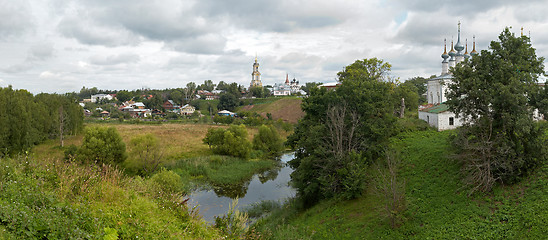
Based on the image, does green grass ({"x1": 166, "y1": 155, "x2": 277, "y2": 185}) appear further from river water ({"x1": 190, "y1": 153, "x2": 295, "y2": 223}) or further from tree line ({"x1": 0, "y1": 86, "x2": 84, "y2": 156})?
tree line ({"x1": 0, "y1": 86, "x2": 84, "y2": 156})

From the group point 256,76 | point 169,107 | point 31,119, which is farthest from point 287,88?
point 31,119

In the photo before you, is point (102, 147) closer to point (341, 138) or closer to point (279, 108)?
point (341, 138)

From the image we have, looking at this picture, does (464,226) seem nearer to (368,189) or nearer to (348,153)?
(368,189)

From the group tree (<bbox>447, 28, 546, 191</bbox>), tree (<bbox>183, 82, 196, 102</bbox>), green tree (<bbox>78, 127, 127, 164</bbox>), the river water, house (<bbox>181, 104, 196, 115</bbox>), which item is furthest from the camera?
tree (<bbox>183, 82, 196, 102</bbox>)

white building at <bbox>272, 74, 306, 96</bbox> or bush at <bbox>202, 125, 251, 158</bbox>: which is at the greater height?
white building at <bbox>272, 74, 306, 96</bbox>

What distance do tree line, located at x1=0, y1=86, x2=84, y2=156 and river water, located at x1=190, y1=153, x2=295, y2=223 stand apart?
13.0 meters

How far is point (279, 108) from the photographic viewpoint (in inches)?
3600

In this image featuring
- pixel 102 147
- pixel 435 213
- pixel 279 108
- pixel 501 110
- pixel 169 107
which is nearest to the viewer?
pixel 435 213

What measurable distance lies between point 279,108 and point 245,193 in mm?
64313

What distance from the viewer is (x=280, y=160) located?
41.1 metres

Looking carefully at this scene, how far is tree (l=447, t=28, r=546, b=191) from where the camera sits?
1611cm

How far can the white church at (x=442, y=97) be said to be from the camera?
1190 inches

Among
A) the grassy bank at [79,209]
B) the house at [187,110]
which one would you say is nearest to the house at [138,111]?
the house at [187,110]

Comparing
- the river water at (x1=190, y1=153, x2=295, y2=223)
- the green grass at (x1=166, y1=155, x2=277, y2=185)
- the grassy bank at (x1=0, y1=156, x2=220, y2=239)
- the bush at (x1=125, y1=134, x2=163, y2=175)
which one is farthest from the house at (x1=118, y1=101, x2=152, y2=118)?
the grassy bank at (x1=0, y1=156, x2=220, y2=239)
